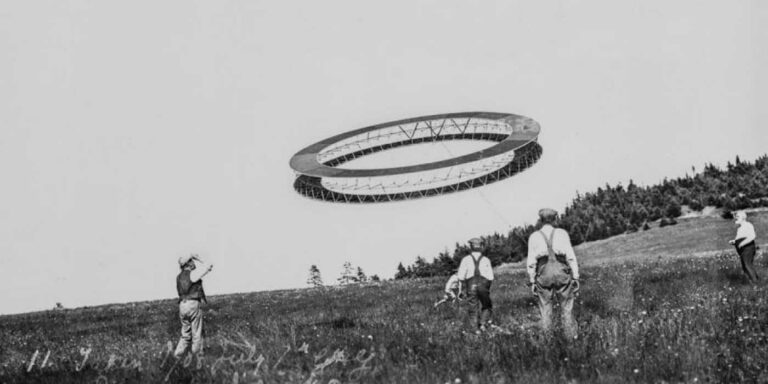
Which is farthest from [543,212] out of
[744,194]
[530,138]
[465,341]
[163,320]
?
[744,194]

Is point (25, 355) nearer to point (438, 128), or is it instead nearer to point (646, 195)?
point (438, 128)

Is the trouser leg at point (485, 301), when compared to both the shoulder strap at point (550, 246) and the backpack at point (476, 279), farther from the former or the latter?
the shoulder strap at point (550, 246)

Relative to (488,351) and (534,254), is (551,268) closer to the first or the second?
(534,254)

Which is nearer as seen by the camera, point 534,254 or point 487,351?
point 487,351

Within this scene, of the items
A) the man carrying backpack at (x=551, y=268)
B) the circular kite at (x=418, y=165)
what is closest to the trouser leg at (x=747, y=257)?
the man carrying backpack at (x=551, y=268)

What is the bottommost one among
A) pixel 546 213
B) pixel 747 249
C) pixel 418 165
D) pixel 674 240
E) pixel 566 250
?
pixel 674 240

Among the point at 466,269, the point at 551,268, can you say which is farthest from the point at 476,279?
the point at 551,268

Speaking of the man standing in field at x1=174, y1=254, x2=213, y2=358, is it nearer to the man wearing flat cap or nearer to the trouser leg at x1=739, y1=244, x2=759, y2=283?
the man wearing flat cap
